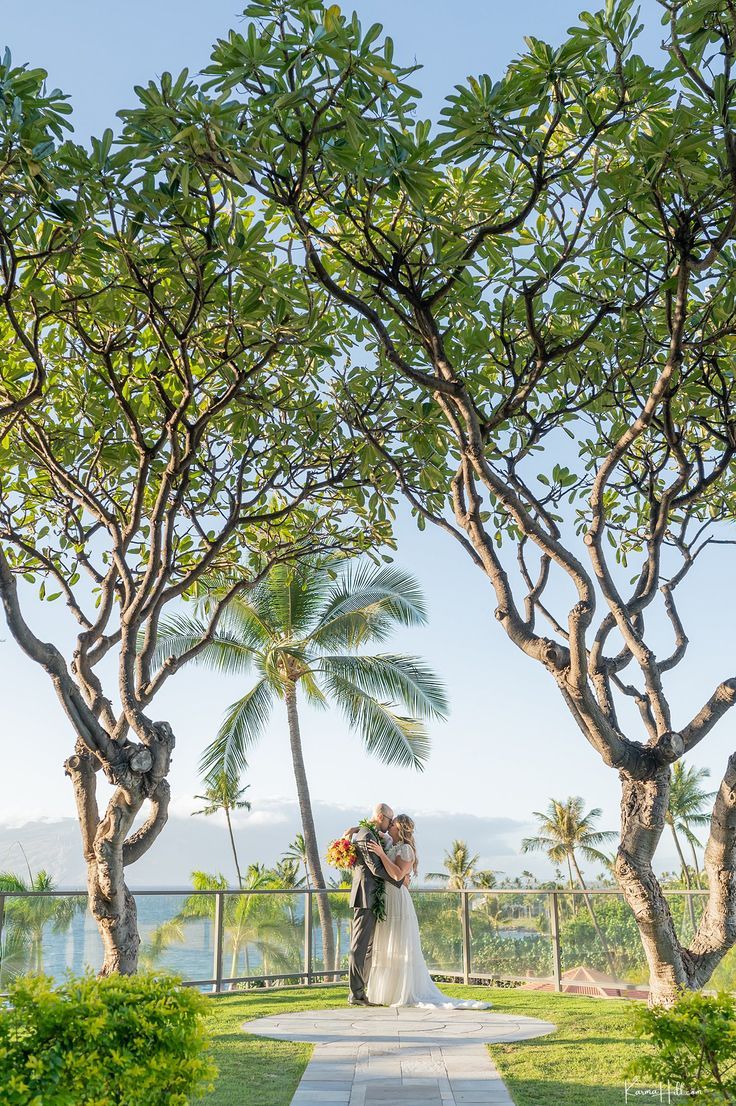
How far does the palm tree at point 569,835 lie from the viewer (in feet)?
165

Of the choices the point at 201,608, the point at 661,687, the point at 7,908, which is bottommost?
the point at 7,908

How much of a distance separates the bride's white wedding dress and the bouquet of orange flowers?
57 centimetres

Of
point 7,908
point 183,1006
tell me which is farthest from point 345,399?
point 7,908

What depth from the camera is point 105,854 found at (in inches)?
276

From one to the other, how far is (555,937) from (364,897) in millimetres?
2756

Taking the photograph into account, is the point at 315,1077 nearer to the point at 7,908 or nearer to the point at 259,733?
the point at 7,908

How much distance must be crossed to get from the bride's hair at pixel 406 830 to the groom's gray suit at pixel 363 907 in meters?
0.32

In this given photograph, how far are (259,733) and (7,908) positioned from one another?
12358 millimetres

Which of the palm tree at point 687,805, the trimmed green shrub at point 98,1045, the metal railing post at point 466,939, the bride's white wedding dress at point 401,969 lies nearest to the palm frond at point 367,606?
the metal railing post at point 466,939

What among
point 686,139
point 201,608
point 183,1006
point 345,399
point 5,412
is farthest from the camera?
point 201,608

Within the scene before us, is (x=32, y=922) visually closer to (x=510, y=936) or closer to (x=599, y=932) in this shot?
(x=510, y=936)

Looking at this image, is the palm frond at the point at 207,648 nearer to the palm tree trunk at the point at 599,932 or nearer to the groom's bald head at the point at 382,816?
the groom's bald head at the point at 382,816

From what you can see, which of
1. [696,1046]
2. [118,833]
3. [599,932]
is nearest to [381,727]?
[599,932]

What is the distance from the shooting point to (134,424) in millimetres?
7391
